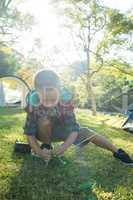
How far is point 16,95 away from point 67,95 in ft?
78.8

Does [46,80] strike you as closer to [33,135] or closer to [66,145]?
[33,135]

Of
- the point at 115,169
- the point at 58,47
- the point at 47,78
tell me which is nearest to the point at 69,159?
the point at 115,169

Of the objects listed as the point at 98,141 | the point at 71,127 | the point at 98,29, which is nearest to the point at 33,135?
the point at 71,127

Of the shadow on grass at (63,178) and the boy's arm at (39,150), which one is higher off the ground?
the boy's arm at (39,150)

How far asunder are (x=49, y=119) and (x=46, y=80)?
19.0 inches

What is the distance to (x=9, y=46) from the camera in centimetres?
3297

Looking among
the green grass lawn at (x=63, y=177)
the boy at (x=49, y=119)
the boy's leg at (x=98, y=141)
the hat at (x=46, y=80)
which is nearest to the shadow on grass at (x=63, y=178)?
the green grass lawn at (x=63, y=177)

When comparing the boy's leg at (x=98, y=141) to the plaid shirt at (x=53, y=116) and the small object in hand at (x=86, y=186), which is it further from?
the small object in hand at (x=86, y=186)

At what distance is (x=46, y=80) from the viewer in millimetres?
4621

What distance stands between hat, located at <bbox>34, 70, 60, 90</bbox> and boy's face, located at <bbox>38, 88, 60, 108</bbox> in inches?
1.9

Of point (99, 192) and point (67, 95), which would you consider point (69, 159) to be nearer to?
point (67, 95)

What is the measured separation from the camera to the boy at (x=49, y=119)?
15.2ft

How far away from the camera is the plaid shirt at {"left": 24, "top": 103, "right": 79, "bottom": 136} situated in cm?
473

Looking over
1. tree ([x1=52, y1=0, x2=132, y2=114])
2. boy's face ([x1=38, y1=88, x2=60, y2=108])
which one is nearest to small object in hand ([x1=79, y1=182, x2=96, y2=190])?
boy's face ([x1=38, y1=88, x2=60, y2=108])
